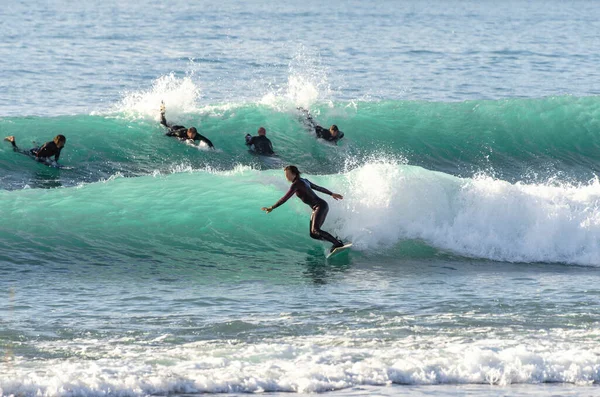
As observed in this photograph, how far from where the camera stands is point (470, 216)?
16047mm

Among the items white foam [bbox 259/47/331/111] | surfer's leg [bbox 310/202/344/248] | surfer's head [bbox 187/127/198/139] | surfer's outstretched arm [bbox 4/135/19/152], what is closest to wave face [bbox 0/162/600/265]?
surfer's leg [bbox 310/202/344/248]

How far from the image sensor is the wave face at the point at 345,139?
22312mm

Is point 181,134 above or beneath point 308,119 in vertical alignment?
beneath

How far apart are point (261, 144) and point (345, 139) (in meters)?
2.99

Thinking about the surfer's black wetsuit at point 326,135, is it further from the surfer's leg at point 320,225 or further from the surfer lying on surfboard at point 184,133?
the surfer's leg at point 320,225

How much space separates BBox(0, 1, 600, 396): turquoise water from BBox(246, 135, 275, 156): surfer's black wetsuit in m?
0.26

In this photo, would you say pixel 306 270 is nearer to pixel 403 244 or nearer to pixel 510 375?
pixel 403 244

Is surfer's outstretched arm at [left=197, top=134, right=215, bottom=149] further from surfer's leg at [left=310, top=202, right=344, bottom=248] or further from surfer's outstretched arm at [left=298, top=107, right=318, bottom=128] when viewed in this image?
surfer's leg at [left=310, top=202, right=344, bottom=248]

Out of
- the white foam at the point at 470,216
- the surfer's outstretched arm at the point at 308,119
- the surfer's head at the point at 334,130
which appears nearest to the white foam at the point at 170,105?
the surfer's outstretched arm at the point at 308,119

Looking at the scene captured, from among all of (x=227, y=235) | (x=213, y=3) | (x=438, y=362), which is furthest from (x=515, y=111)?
(x=213, y=3)

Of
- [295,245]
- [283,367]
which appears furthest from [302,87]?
[283,367]

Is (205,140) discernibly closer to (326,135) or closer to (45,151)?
(326,135)

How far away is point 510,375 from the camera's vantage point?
9.46 meters

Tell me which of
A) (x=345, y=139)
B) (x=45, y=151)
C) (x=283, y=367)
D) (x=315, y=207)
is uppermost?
(x=345, y=139)
